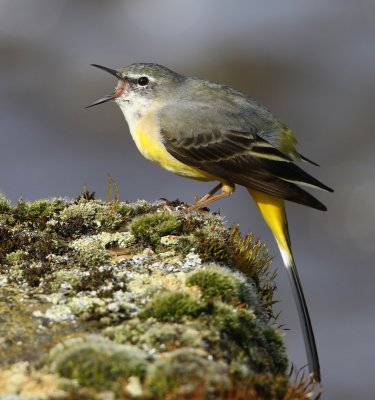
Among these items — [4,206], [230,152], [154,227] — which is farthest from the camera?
[230,152]

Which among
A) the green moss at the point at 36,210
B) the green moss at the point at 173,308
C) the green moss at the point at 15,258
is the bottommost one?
the green moss at the point at 173,308

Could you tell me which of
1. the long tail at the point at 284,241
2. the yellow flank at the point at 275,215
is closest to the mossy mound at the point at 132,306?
the long tail at the point at 284,241

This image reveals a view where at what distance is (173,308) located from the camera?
7.20 metres

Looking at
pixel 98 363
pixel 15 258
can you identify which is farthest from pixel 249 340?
pixel 15 258

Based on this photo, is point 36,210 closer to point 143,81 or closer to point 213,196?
point 213,196

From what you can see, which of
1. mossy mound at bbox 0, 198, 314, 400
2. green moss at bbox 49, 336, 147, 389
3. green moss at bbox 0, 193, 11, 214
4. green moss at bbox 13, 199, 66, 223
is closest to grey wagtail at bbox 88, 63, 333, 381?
mossy mound at bbox 0, 198, 314, 400

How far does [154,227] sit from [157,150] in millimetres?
1902

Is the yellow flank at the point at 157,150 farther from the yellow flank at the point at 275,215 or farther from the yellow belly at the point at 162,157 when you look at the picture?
the yellow flank at the point at 275,215

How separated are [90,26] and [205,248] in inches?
1080

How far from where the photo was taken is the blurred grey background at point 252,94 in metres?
21.5

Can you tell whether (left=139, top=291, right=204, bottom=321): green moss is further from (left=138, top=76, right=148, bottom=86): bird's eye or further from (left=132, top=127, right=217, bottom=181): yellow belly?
(left=138, top=76, right=148, bottom=86): bird's eye

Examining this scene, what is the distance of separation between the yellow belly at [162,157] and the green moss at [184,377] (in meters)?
4.95

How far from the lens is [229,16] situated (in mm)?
34312

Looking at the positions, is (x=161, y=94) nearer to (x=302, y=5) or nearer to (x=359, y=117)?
(x=359, y=117)
